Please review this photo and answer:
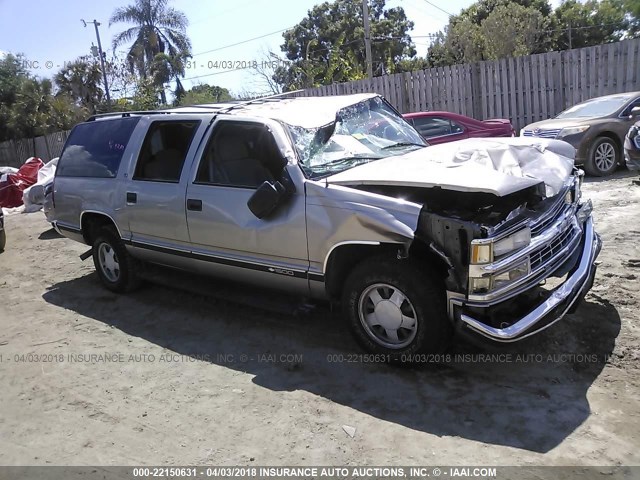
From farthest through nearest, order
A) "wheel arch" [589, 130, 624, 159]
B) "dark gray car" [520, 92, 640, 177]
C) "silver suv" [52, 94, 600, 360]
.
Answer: "wheel arch" [589, 130, 624, 159] → "dark gray car" [520, 92, 640, 177] → "silver suv" [52, 94, 600, 360]

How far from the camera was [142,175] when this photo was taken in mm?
5609

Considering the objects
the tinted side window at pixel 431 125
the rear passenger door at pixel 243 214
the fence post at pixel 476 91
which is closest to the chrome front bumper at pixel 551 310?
the rear passenger door at pixel 243 214

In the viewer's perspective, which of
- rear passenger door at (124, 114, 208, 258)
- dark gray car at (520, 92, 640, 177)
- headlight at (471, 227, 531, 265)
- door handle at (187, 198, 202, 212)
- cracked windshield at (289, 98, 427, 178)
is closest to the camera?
headlight at (471, 227, 531, 265)

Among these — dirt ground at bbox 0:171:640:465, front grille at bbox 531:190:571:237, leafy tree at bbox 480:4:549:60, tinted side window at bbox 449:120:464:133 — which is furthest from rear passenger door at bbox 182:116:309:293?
leafy tree at bbox 480:4:549:60

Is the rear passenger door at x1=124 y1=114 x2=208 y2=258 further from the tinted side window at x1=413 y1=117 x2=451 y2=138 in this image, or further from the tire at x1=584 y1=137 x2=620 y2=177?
the tire at x1=584 y1=137 x2=620 y2=177

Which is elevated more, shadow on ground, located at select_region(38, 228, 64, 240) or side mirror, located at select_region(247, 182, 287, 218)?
side mirror, located at select_region(247, 182, 287, 218)

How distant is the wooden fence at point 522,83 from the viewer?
13.7 m

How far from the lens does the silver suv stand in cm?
359

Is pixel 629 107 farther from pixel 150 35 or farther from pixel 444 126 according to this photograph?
pixel 150 35

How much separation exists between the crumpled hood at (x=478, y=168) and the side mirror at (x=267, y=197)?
0.40 metres

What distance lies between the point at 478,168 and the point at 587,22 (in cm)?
4087

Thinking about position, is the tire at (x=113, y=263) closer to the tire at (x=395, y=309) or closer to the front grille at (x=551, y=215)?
the tire at (x=395, y=309)

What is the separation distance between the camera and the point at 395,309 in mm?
3908

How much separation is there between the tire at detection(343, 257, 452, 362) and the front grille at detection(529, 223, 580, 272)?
2.11ft
